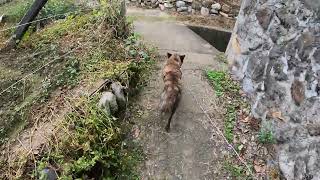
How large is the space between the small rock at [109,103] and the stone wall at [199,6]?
4133 mm

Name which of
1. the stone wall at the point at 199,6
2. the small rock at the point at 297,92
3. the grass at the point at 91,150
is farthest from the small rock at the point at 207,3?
the grass at the point at 91,150

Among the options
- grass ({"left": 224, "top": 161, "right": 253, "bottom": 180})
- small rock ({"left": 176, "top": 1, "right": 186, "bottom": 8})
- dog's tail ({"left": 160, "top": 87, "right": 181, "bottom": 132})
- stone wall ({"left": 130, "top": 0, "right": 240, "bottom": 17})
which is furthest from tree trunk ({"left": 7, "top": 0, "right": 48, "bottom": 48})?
grass ({"left": 224, "top": 161, "right": 253, "bottom": 180})

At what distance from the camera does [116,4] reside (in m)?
7.16

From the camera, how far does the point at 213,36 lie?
8.82 metres

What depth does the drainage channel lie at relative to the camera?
875 cm

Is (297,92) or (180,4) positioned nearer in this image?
(297,92)

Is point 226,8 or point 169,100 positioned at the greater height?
point 226,8

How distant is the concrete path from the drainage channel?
50.5 inches

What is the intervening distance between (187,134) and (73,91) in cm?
167

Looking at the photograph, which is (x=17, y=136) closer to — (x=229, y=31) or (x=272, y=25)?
(x=272, y=25)

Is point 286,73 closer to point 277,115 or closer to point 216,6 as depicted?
point 277,115

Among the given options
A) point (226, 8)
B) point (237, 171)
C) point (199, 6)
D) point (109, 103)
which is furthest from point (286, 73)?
point (199, 6)

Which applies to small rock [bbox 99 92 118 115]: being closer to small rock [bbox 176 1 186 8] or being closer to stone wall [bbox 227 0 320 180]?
stone wall [bbox 227 0 320 180]

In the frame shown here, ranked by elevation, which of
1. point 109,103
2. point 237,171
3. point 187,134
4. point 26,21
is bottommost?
point 237,171
